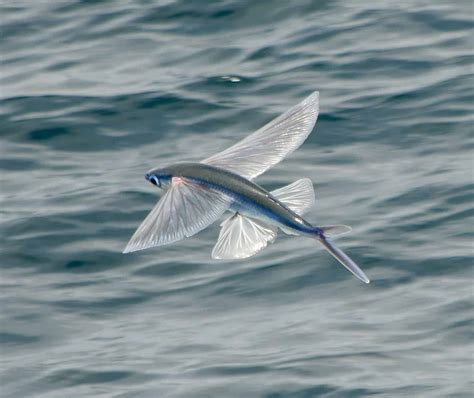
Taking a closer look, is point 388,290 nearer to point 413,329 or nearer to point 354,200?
point 413,329

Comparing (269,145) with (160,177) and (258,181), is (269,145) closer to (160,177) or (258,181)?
(160,177)

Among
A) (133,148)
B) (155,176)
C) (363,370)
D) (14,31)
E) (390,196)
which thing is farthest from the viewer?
(14,31)

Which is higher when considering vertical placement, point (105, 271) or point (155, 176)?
point (155, 176)

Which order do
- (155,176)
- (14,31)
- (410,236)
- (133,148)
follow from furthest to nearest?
(14,31) < (133,148) < (410,236) < (155,176)

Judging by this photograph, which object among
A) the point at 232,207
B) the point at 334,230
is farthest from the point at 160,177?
the point at 334,230

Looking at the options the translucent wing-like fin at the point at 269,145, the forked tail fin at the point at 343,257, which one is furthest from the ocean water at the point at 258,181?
the forked tail fin at the point at 343,257

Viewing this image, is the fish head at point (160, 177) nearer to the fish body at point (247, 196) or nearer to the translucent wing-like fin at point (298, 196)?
the fish body at point (247, 196)

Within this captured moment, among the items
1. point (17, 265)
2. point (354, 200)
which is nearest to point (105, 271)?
point (17, 265)

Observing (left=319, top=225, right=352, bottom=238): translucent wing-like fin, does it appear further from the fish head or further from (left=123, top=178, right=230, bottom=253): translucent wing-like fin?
the fish head
